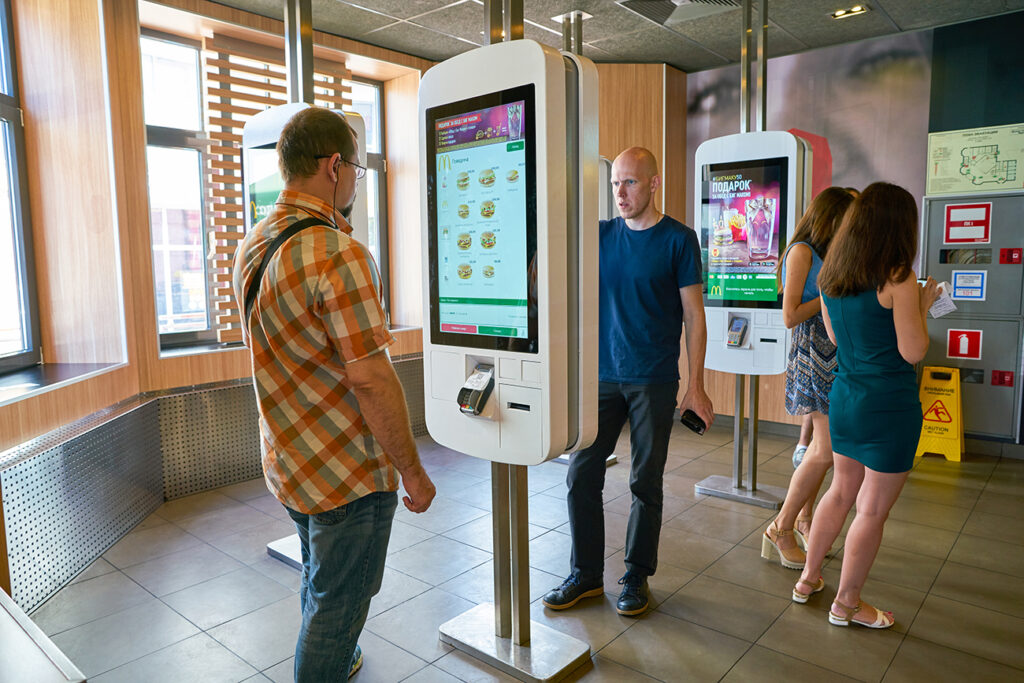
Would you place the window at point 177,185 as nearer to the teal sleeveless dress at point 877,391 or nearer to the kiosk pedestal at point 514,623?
the kiosk pedestal at point 514,623

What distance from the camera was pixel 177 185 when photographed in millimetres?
4516

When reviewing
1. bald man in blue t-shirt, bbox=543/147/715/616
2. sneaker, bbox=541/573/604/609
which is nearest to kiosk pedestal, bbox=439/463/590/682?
sneaker, bbox=541/573/604/609

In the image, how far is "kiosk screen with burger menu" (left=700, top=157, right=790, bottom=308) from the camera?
365 cm

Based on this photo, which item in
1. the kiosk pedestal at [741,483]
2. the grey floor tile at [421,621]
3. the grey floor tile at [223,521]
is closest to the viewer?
the grey floor tile at [421,621]

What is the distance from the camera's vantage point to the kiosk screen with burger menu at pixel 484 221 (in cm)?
184

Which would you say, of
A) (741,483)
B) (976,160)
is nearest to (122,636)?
(741,483)

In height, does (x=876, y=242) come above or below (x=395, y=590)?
above

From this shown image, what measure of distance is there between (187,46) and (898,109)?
4.93 m

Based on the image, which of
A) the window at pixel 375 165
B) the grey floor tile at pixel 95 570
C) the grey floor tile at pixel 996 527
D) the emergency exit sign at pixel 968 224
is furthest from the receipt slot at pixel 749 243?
the grey floor tile at pixel 95 570

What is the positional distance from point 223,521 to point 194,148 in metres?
2.40

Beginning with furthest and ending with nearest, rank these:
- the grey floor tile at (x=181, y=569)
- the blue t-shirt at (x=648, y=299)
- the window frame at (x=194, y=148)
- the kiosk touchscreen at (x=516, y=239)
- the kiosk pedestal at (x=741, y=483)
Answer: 1. the window frame at (x=194, y=148)
2. the kiosk pedestal at (x=741, y=483)
3. the grey floor tile at (x=181, y=569)
4. the blue t-shirt at (x=648, y=299)
5. the kiosk touchscreen at (x=516, y=239)

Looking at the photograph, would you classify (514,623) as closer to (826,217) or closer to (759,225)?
(826,217)

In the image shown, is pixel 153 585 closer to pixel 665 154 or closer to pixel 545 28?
pixel 545 28

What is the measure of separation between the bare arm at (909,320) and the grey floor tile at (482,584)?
1.62m
